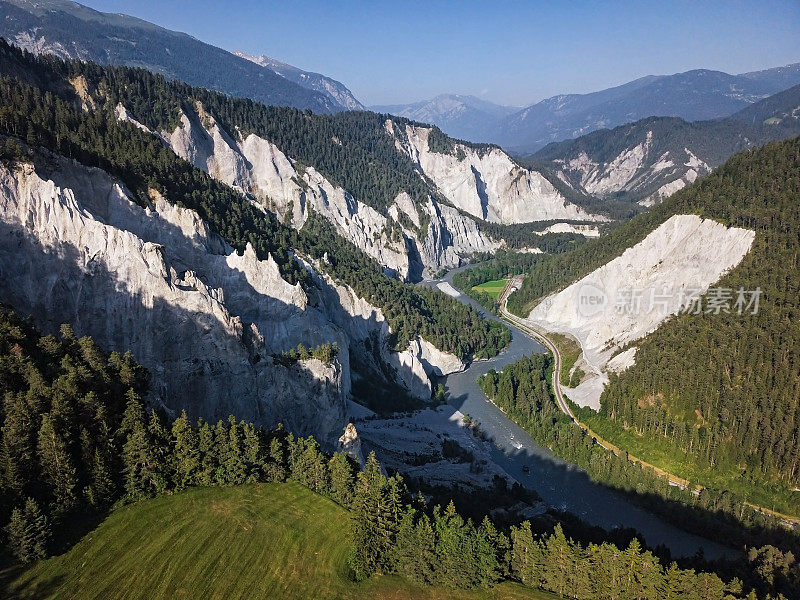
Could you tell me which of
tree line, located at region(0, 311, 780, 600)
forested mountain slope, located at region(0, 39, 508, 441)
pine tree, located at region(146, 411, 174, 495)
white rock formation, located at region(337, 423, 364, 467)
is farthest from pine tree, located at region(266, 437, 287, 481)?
forested mountain slope, located at region(0, 39, 508, 441)

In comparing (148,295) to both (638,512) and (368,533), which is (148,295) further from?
(638,512)

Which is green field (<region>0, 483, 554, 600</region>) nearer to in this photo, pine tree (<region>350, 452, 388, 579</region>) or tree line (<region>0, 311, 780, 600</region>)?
pine tree (<region>350, 452, 388, 579</region>)

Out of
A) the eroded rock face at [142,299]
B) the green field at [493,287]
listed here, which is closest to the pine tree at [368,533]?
the eroded rock face at [142,299]

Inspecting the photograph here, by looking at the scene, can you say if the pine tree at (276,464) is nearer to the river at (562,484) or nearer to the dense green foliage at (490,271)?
the river at (562,484)

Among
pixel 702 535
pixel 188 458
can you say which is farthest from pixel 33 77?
pixel 702 535

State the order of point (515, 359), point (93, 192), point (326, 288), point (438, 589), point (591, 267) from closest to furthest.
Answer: point (438, 589) < point (93, 192) < point (326, 288) < point (515, 359) < point (591, 267)

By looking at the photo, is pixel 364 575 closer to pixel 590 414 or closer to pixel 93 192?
pixel 93 192
